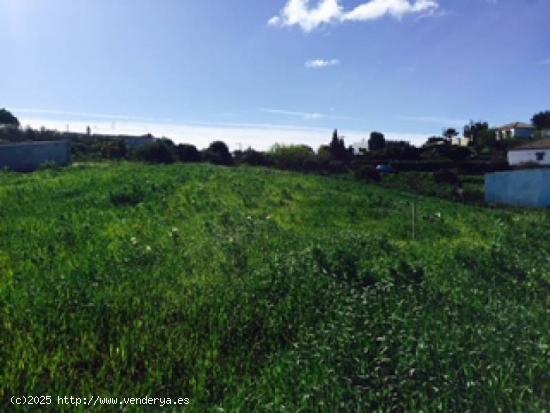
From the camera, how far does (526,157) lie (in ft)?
203

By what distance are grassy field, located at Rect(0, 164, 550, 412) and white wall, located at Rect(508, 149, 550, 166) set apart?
185ft

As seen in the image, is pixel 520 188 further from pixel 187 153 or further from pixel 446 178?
pixel 187 153

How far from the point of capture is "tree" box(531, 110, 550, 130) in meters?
102

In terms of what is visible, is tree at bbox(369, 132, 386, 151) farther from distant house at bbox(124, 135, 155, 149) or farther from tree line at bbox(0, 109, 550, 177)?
distant house at bbox(124, 135, 155, 149)

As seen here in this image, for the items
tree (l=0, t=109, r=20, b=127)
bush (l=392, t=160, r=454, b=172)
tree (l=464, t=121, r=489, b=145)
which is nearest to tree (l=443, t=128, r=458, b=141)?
tree (l=464, t=121, r=489, b=145)

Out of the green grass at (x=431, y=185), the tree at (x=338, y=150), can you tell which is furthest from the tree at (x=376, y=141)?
the green grass at (x=431, y=185)

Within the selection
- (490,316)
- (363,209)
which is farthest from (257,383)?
(363,209)

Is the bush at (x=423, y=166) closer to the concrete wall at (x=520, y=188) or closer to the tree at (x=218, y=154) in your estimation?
the concrete wall at (x=520, y=188)

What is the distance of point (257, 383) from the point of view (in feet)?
15.3

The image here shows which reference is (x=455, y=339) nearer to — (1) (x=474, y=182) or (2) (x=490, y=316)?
(2) (x=490, y=316)

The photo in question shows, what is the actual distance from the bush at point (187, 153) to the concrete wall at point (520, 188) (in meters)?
36.8

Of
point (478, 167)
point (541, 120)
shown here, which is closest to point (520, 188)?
point (478, 167)

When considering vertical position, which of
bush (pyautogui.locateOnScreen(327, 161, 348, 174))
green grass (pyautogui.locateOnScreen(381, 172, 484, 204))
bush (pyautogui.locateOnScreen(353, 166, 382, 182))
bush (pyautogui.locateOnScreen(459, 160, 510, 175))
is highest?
bush (pyautogui.locateOnScreen(327, 161, 348, 174))

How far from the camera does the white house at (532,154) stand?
6084 cm
